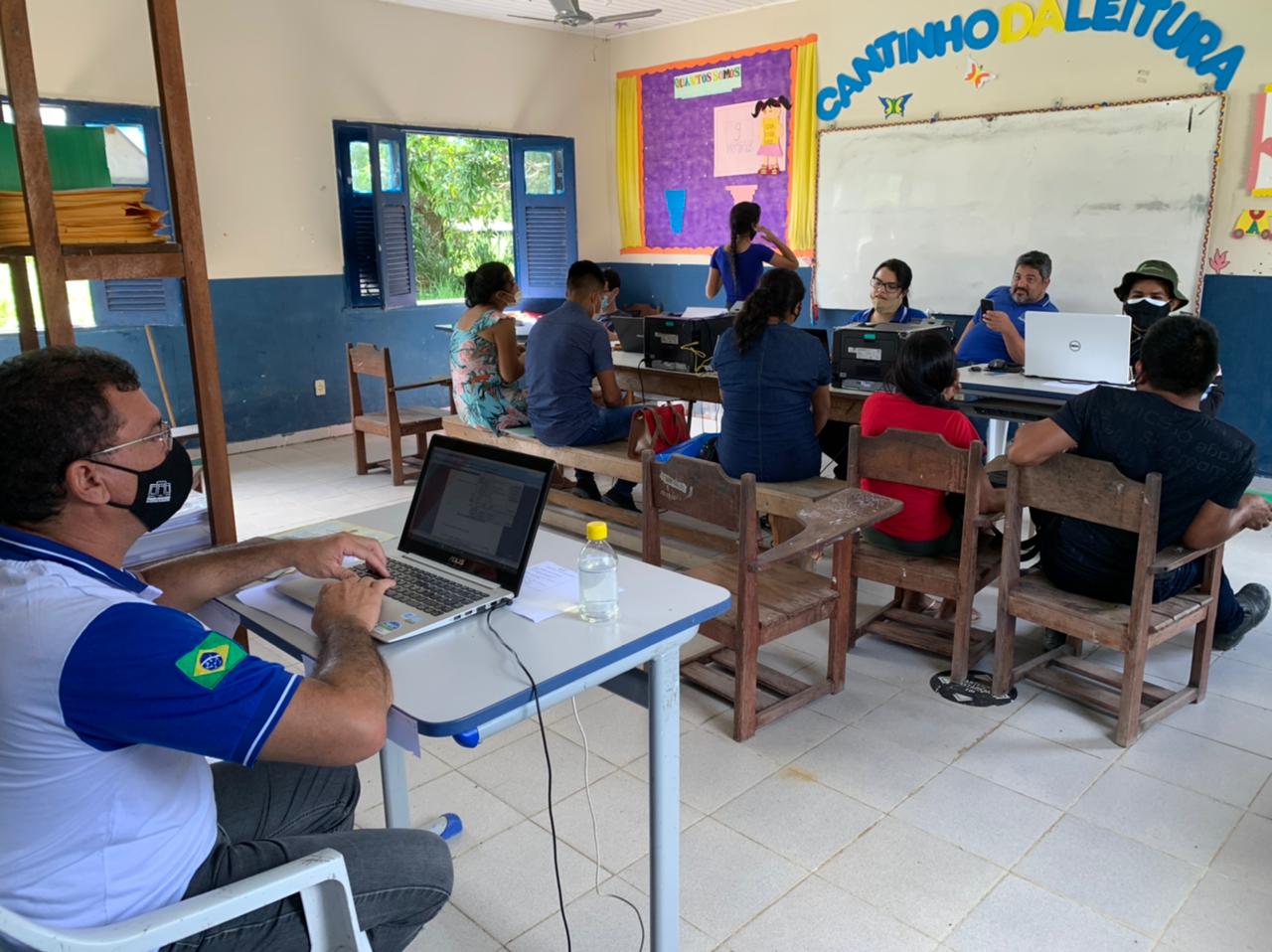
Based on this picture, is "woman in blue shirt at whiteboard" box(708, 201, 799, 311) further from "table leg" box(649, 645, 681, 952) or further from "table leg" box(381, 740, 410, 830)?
"table leg" box(649, 645, 681, 952)

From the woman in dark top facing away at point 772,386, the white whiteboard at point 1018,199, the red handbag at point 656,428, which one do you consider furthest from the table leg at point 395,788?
the white whiteboard at point 1018,199

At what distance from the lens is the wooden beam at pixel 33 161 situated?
1.66 m

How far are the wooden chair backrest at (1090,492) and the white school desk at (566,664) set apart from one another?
1.25 metres

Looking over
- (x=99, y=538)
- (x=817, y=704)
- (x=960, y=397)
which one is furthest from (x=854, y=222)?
(x=99, y=538)

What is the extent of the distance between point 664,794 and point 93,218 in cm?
149

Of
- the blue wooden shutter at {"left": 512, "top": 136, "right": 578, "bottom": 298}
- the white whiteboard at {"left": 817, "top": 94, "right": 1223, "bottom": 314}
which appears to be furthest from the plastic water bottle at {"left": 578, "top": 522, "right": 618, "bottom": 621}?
the blue wooden shutter at {"left": 512, "top": 136, "right": 578, "bottom": 298}

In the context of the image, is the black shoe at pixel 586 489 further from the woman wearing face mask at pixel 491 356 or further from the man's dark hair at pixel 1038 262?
the man's dark hair at pixel 1038 262

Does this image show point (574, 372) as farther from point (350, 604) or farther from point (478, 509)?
point (350, 604)

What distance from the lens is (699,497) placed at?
8.23ft

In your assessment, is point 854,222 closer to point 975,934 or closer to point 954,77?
point 954,77

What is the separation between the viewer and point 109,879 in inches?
43.4

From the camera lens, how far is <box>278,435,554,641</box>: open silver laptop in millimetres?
1584

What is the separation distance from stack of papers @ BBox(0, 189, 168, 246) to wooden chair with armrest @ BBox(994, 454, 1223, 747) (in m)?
2.13

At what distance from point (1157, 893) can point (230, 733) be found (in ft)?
6.05
